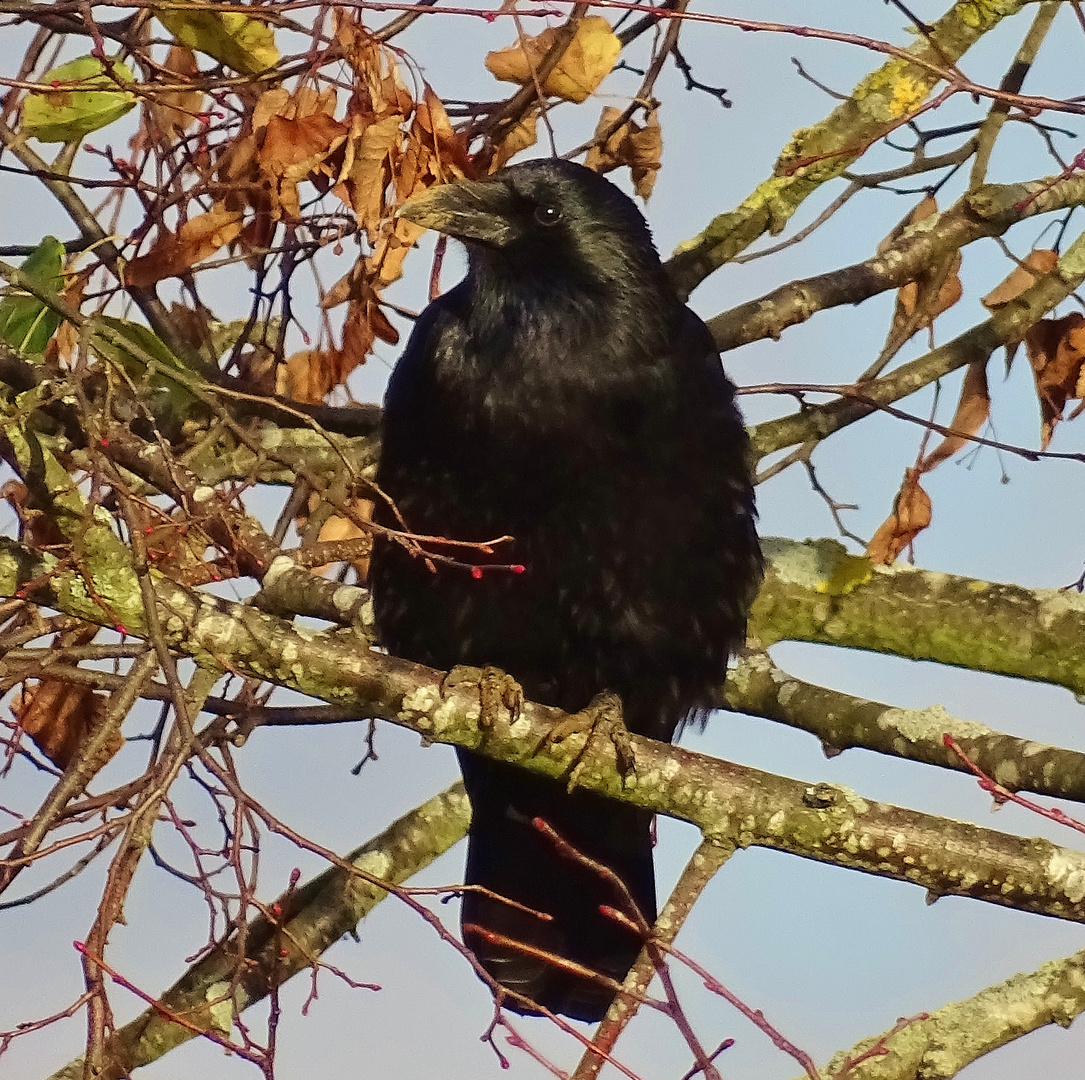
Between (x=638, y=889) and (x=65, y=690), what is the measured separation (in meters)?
1.10

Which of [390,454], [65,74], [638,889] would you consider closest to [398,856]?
[638,889]

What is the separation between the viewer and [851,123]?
256 cm

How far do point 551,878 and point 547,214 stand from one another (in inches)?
46.3

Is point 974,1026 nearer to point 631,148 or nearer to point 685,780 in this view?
point 685,780

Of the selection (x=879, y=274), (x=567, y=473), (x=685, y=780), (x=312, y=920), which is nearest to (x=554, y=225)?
(x=567, y=473)

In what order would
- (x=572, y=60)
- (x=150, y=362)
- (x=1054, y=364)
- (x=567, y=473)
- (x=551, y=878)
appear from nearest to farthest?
1. (x=150, y=362)
2. (x=572, y=60)
3. (x=567, y=473)
4. (x=1054, y=364)
5. (x=551, y=878)

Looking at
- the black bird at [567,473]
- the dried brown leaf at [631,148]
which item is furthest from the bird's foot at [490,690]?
the dried brown leaf at [631,148]

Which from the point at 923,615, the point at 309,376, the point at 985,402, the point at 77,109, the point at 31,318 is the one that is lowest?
the point at 31,318

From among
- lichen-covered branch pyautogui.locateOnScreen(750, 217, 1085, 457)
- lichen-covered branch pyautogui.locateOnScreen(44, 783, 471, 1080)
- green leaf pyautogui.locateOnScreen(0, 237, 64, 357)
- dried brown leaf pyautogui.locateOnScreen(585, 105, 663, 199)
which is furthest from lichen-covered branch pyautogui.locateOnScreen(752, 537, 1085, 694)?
green leaf pyautogui.locateOnScreen(0, 237, 64, 357)

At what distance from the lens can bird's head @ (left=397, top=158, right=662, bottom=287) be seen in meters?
2.24

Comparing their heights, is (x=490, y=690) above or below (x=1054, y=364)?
below

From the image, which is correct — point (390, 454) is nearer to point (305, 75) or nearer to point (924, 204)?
point (305, 75)

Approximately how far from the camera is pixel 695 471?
87.5 inches

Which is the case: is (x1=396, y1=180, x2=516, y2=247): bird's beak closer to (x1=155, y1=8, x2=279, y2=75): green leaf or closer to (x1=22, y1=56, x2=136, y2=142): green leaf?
(x1=155, y1=8, x2=279, y2=75): green leaf
